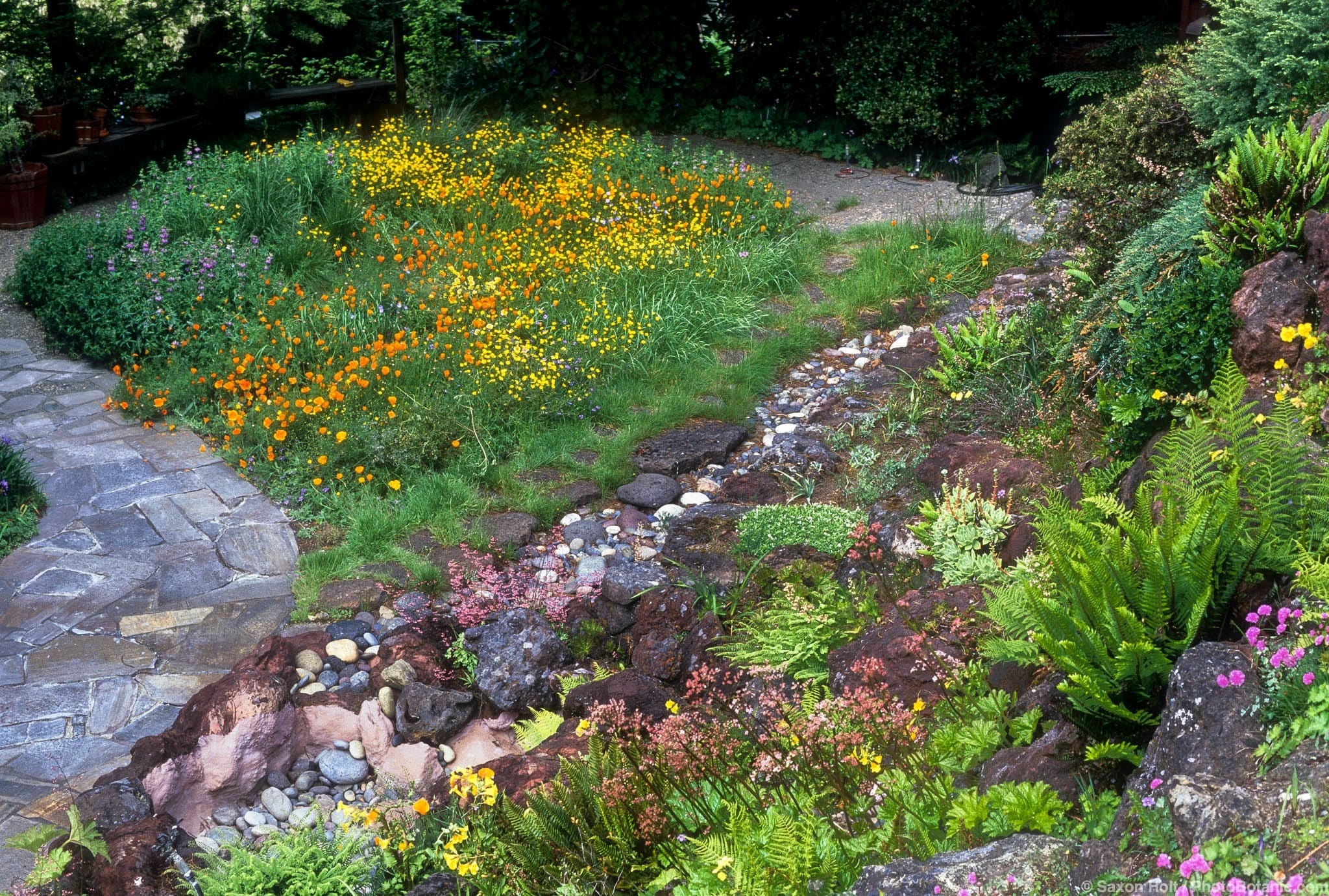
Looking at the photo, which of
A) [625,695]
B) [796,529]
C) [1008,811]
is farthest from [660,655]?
[1008,811]

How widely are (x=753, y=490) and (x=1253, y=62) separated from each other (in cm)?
335

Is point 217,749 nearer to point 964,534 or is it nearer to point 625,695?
point 625,695

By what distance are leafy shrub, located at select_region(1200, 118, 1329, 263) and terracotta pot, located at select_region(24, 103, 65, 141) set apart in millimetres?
9830

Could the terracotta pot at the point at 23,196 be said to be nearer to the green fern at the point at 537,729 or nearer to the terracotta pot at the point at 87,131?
the terracotta pot at the point at 87,131

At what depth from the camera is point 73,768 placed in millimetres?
4227

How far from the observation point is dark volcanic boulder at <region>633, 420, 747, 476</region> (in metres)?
6.23

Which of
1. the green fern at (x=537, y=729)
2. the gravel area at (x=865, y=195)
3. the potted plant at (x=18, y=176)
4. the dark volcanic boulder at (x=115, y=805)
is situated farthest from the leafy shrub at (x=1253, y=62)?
the potted plant at (x=18, y=176)

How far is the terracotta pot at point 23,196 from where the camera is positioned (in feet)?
31.8

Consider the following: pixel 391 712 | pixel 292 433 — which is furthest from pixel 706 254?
pixel 391 712

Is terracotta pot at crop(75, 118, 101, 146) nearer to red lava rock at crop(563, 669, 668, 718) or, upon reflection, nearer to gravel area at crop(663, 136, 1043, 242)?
gravel area at crop(663, 136, 1043, 242)

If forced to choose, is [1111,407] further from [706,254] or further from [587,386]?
[706,254]

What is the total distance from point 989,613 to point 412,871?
1.96m

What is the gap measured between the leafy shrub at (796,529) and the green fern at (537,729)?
118cm

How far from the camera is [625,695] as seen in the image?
13.5ft
